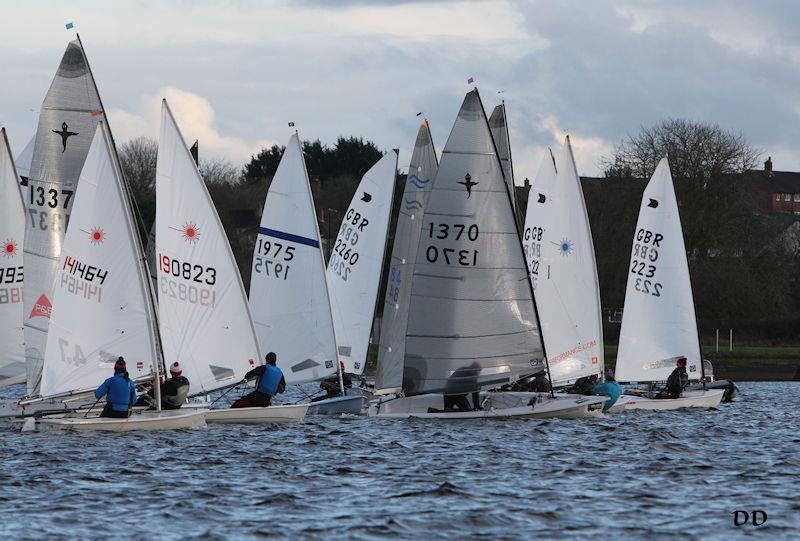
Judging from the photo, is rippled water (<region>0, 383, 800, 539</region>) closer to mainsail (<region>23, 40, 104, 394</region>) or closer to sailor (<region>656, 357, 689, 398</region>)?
mainsail (<region>23, 40, 104, 394</region>)

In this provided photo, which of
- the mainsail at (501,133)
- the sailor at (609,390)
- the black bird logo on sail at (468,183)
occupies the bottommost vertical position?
the sailor at (609,390)

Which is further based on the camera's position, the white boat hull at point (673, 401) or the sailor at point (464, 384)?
the white boat hull at point (673, 401)

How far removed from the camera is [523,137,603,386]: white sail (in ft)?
103

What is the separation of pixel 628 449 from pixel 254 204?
62.1m

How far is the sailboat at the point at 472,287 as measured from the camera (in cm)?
2531

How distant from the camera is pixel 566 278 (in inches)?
1256

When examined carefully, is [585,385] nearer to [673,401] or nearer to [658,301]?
[673,401]

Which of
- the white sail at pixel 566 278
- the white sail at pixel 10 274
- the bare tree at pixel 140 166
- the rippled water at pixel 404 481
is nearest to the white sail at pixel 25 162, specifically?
the white sail at pixel 10 274

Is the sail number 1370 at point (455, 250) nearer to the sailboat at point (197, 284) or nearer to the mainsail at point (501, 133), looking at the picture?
the sailboat at point (197, 284)

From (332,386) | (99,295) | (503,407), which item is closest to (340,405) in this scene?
(332,386)

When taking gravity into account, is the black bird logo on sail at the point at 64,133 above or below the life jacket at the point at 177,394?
above

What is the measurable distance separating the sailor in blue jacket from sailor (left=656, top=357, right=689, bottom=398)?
1202 cm

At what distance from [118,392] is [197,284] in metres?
3.13

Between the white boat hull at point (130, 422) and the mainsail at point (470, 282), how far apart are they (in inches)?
165
